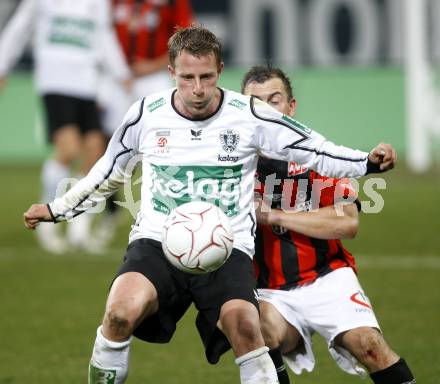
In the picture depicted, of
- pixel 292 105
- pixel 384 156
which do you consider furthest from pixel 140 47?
pixel 384 156

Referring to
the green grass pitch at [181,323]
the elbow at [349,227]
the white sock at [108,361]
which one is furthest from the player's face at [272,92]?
the green grass pitch at [181,323]

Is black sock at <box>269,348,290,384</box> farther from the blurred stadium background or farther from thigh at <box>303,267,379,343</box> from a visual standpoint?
the blurred stadium background

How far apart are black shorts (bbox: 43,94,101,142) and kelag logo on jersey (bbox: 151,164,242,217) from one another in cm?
607

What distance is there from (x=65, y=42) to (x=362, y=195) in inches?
242

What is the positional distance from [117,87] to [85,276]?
374 centimetres

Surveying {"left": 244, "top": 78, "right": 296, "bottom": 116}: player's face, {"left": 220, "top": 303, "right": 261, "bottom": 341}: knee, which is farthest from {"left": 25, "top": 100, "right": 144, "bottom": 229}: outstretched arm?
{"left": 220, "top": 303, "right": 261, "bottom": 341}: knee

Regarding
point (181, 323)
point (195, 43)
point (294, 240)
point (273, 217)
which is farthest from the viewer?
point (181, 323)

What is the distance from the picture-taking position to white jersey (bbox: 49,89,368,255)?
17.9 ft

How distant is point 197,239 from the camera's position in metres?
5.12

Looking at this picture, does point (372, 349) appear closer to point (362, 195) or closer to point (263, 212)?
point (263, 212)

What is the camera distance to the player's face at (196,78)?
5.29 metres

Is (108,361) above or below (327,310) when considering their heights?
below

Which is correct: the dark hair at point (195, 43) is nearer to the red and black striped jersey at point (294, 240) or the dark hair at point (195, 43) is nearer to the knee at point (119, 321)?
the red and black striped jersey at point (294, 240)

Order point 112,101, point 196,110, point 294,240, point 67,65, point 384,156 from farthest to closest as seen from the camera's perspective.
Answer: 1. point 112,101
2. point 67,65
3. point 294,240
4. point 196,110
5. point 384,156
